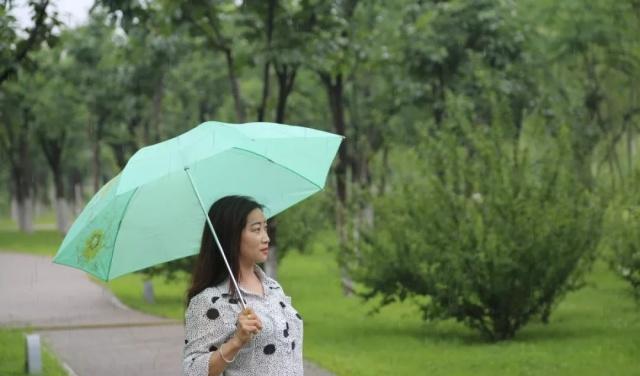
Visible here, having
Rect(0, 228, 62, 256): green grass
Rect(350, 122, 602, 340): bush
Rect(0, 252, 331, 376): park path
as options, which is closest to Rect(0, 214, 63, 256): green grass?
Rect(0, 228, 62, 256): green grass

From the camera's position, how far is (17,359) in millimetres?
12875

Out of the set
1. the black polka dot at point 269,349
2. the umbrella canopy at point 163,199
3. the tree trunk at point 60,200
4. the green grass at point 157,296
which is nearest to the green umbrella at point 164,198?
the umbrella canopy at point 163,199

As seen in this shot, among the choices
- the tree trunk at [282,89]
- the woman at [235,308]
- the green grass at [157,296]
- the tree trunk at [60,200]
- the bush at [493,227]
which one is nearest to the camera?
the woman at [235,308]

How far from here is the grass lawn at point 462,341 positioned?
11781 millimetres

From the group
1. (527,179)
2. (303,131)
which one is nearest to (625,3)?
(527,179)

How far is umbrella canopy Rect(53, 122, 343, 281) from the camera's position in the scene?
196 inches

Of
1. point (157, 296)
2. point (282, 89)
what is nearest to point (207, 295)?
point (282, 89)

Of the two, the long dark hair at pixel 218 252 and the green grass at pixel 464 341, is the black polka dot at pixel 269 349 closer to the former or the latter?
the long dark hair at pixel 218 252

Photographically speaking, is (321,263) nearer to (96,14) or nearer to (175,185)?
(96,14)

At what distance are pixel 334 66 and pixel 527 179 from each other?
4242 millimetres

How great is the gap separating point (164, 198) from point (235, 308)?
0.76 meters

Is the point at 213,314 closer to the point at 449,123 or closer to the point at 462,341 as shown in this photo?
the point at 449,123

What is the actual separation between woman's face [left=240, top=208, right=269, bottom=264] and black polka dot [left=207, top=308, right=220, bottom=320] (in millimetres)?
224

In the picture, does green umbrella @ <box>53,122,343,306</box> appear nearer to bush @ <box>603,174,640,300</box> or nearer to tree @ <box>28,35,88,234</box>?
bush @ <box>603,174,640,300</box>
